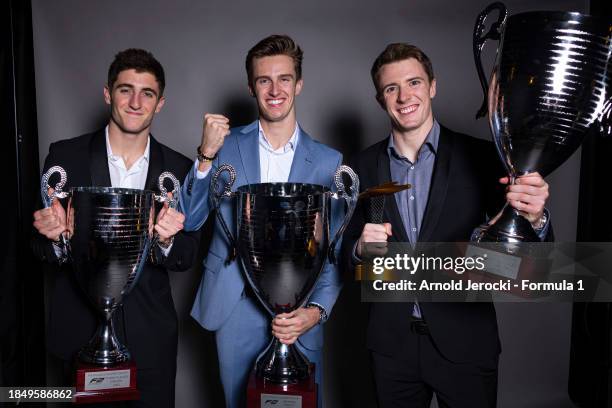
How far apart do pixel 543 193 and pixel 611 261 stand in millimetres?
1127

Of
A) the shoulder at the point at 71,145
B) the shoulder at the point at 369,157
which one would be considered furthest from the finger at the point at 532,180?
the shoulder at the point at 71,145

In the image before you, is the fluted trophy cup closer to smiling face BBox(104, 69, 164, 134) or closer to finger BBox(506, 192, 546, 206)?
smiling face BBox(104, 69, 164, 134)

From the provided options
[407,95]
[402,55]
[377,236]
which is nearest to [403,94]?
[407,95]

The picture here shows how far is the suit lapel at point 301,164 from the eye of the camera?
1.62 metres

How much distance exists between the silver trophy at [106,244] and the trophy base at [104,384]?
4 centimetres

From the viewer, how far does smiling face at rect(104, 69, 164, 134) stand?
5.24 feet

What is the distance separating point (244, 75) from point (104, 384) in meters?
1.57

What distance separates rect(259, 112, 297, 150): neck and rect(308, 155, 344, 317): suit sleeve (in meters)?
0.32

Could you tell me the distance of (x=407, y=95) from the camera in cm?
157

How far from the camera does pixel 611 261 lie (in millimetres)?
2045

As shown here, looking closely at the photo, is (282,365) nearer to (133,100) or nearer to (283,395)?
(283,395)

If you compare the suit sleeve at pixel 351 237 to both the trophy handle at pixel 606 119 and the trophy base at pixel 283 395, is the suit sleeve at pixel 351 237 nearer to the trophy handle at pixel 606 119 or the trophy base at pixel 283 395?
the trophy base at pixel 283 395

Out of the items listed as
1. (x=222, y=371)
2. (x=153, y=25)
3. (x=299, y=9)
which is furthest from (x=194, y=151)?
(x=222, y=371)

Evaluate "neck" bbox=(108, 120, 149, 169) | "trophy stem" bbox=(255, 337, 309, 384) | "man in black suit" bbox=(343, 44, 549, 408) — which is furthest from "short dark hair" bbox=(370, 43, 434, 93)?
"trophy stem" bbox=(255, 337, 309, 384)
